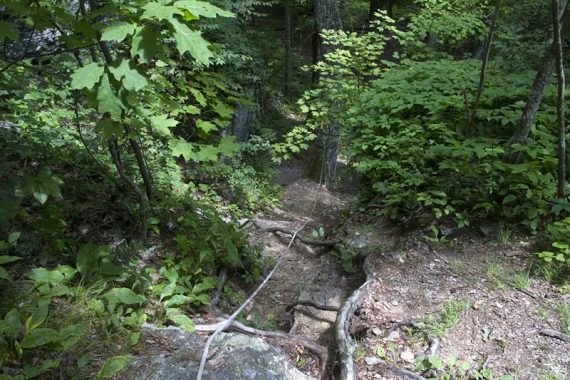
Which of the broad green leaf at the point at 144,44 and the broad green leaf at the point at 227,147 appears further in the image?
the broad green leaf at the point at 227,147

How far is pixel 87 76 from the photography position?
225 centimetres

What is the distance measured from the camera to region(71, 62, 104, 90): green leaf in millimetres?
2195

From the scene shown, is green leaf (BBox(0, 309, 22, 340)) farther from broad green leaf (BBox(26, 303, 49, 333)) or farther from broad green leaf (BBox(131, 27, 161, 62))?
broad green leaf (BBox(131, 27, 161, 62))

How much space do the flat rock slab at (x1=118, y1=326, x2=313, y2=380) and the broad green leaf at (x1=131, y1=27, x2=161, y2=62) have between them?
1926 mm

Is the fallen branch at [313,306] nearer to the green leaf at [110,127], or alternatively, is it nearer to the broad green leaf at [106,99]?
the green leaf at [110,127]

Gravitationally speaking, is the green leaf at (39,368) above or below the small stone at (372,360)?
above

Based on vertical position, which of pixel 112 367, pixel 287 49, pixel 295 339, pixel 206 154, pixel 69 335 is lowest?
pixel 295 339

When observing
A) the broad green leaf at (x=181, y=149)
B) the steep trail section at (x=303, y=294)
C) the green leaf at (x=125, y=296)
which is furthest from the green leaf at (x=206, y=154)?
the steep trail section at (x=303, y=294)

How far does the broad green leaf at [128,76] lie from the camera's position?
2281 millimetres

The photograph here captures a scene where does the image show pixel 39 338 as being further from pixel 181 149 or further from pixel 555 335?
pixel 555 335

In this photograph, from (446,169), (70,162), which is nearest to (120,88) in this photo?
(70,162)

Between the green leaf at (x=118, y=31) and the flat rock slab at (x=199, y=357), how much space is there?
6.55ft

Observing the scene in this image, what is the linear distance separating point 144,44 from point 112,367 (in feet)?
6.19

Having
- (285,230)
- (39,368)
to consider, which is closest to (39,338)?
(39,368)
